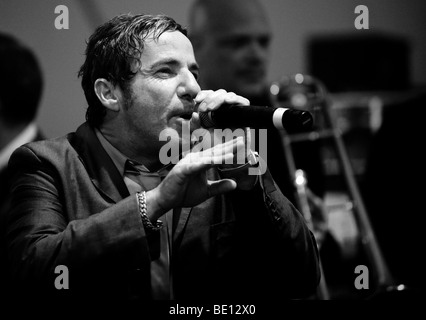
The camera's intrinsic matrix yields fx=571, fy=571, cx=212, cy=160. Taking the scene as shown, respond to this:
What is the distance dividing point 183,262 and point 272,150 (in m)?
1.12

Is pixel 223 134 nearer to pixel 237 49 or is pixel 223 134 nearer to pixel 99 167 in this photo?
pixel 99 167

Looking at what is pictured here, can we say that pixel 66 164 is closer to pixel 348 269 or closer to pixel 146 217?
pixel 146 217

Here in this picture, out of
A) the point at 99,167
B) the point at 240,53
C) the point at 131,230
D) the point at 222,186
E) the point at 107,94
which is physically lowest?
the point at 131,230

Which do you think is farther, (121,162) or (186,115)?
(121,162)

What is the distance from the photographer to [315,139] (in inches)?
121

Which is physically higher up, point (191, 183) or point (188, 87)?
point (188, 87)

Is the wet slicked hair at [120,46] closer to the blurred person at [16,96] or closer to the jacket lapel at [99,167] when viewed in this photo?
the jacket lapel at [99,167]

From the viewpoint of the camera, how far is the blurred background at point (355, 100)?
2.22m

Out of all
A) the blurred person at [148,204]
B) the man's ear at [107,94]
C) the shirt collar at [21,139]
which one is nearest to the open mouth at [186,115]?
the blurred person at [148,204]

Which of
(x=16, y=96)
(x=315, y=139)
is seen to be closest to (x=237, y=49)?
(x=315, y=139)

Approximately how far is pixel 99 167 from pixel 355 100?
323cm

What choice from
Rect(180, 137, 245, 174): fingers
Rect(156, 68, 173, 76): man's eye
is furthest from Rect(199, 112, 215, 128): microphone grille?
Rect(156, 68, 173, 76): man's eye

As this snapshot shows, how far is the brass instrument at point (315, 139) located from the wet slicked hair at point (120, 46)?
108cm

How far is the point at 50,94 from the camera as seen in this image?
2.35 m
